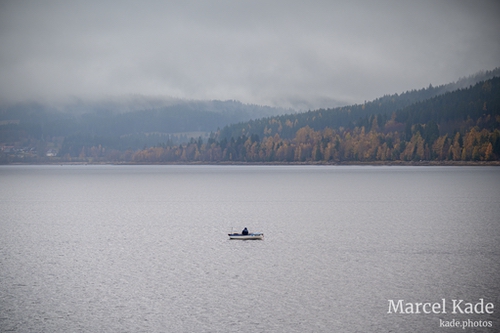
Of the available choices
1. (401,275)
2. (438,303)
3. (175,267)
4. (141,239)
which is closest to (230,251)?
(175,267)

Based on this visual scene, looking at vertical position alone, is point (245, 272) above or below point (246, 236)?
below

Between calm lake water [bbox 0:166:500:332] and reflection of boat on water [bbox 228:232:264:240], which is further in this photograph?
reflection of boat on water [bbox 228:232:264:240]

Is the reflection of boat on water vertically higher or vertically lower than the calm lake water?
higher

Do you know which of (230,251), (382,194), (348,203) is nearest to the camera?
(230,251)

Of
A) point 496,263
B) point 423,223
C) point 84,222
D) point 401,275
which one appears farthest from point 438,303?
point 84,222

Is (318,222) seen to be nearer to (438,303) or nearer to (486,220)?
(486,220)

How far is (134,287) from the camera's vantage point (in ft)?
103

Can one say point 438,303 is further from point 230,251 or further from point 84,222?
point 84,222

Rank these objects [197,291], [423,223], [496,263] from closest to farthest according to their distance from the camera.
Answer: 1. [197,291]
2. [496,263]
3. [423,223]

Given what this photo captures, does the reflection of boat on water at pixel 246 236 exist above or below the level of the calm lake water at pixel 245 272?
above

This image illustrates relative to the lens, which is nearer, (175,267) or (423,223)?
(175,267)

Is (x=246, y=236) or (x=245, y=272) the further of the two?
(x=246, y=236)

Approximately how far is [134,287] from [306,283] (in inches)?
396

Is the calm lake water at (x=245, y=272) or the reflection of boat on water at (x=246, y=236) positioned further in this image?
the reflection of boat on water at (x=246, y=236)
